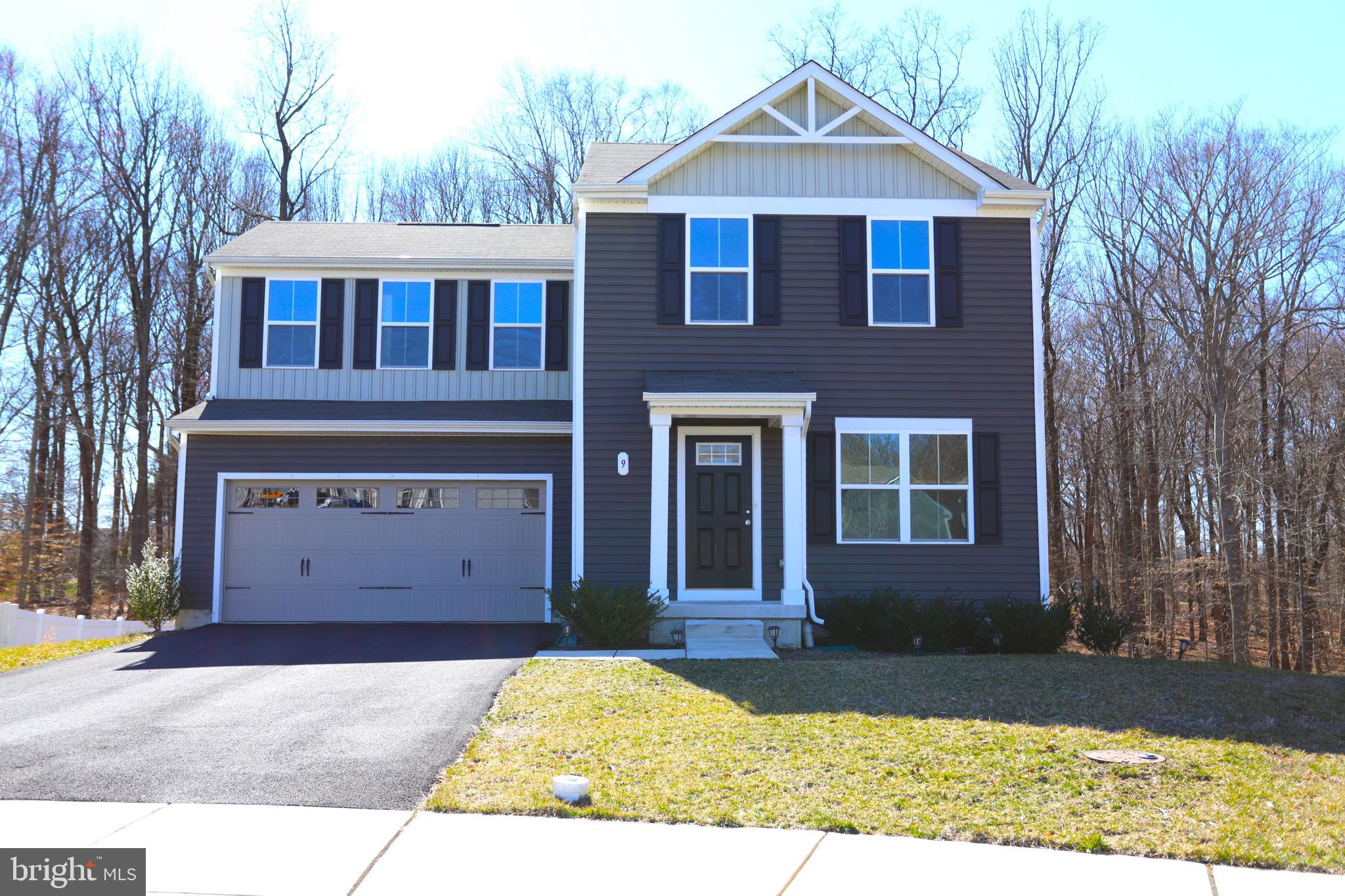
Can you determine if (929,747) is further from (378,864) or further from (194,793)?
(194,793)

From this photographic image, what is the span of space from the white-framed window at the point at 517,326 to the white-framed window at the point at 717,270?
3105 millimetres

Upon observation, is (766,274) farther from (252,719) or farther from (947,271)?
(252,719)

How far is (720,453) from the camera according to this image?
1283 cm

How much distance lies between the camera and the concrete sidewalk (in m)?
4.41

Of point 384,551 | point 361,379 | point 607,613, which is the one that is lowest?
point 607,613

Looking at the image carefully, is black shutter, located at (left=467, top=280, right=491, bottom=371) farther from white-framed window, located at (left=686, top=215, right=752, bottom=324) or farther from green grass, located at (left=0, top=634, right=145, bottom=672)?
green grass, located at (left=0, top=634, right=145, bottom=672)

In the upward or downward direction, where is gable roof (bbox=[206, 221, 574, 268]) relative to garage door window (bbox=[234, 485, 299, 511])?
upward

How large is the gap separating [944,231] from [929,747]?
8.35 m

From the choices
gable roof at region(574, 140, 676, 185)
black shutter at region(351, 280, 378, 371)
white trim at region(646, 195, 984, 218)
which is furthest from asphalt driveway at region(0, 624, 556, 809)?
gable roof at region(574, 140, 676, 185)

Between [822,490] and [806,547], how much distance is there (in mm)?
727

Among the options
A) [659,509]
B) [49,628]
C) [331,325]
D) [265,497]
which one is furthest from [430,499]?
[49,628]

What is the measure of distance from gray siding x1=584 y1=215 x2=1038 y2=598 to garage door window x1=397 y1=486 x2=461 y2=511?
267 centimetres

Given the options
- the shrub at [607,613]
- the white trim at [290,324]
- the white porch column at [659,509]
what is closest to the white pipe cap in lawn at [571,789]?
the shrub at [607,613]

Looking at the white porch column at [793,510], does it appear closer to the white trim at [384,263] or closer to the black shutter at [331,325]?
the white trim at [384,263]
